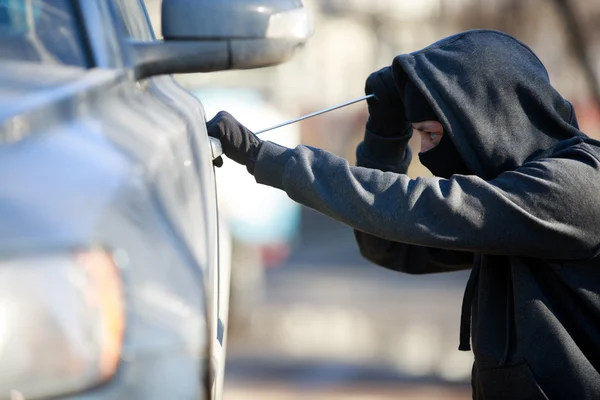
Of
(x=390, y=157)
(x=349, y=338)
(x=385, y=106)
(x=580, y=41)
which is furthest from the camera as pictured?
(x=349, y=338)

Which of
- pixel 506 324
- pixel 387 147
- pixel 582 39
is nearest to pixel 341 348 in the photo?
pixel 582 39

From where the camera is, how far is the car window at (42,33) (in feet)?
7.06

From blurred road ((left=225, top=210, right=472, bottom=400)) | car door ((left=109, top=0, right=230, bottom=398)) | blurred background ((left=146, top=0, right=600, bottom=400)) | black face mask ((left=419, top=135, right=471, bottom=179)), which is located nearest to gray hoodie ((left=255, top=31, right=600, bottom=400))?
black face mask ((left=419, top=135, right=471, bottom=179))

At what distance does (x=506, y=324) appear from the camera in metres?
2.62

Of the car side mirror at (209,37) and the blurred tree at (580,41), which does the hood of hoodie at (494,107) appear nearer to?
the car side mirror at (209,37)

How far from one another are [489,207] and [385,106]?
80 centimetres

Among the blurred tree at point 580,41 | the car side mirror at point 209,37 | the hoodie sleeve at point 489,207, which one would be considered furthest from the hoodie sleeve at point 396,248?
the blurred tree at point 580,41

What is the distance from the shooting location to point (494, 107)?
8.75ft

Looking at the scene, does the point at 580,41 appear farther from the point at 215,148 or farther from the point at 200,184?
the point at 200,184

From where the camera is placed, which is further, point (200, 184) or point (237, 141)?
point (237, 141)

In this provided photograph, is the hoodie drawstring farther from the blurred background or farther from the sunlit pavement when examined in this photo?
the sunlit pavement

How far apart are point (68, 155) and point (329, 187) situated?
1121 millimetres

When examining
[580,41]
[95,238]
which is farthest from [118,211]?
[580,41]

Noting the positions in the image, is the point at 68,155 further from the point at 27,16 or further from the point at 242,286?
the point at 242,286
